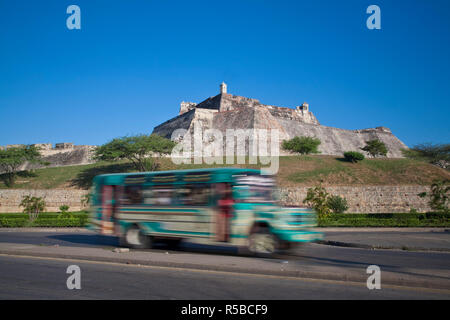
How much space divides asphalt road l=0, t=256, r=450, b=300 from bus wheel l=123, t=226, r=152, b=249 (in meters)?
4.19

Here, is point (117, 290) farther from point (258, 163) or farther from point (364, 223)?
point (258, 163)

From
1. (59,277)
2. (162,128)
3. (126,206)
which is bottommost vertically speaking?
(59,277)

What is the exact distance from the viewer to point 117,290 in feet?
22.6

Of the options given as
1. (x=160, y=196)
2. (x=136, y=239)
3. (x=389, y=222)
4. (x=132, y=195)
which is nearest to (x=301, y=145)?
(x=389, y=222)

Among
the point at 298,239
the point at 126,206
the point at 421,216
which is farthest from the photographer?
the point at 421,216

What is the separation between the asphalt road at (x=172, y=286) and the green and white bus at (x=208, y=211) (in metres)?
2.52

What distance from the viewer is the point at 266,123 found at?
71.2 meters

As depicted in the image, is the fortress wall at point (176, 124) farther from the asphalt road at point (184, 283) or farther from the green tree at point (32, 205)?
the asphalt road at point (184, 283)

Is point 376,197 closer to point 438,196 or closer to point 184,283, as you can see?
point 438,196

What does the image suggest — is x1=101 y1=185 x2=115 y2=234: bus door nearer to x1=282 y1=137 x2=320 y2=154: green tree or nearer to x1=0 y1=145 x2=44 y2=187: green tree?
x1=0 y1=145 x2=44 y2=187: green tree

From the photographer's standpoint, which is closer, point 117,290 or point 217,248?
point 117,290

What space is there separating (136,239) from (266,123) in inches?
2342

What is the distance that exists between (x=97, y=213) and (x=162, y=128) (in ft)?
233

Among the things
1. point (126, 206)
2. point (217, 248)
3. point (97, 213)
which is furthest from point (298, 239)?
point (97, 213)
